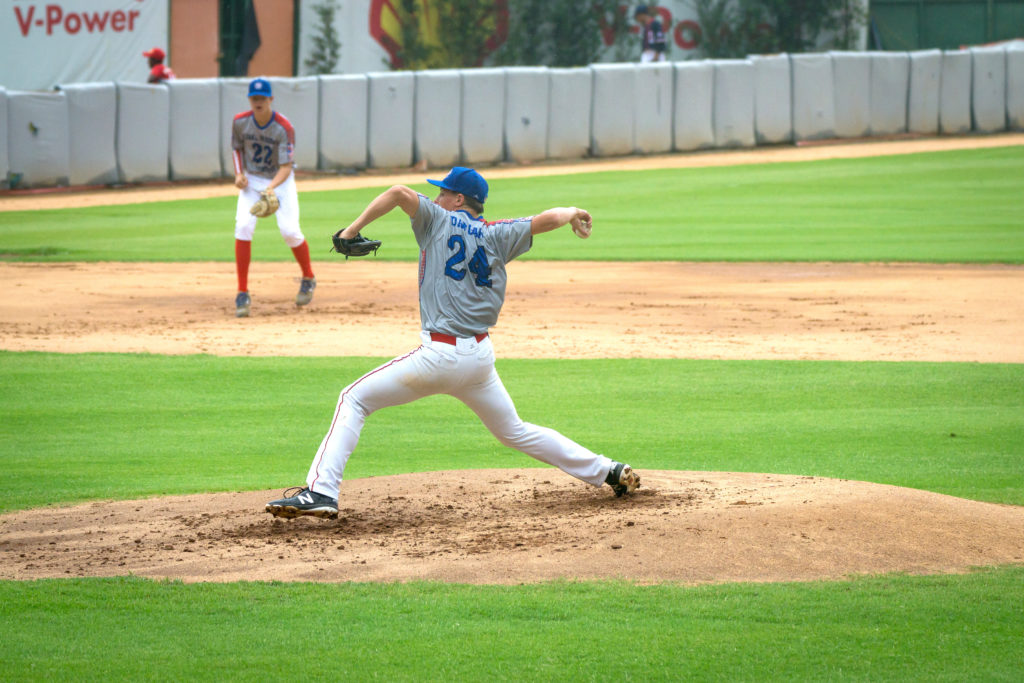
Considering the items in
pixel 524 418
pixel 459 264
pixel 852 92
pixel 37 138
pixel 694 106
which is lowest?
pixel 524 418

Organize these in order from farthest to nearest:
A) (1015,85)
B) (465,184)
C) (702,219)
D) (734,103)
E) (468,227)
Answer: (1015,85) → (734,103) → (702,219) → (465,184) → (468,227)

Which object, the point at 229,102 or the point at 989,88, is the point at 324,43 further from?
the point at 989,88

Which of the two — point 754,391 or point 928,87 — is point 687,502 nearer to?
point 754,391

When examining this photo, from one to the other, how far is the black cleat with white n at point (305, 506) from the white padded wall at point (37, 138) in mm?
16734

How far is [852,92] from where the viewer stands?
27.8m

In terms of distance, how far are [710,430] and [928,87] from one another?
22820 mm

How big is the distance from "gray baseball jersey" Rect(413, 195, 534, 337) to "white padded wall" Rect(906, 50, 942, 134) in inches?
967

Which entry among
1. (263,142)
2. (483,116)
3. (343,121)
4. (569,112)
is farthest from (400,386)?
(569,112)

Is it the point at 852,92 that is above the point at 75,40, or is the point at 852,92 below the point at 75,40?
below

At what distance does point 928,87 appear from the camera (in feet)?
92.8

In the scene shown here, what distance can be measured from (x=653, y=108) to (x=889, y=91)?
6006 millimetres

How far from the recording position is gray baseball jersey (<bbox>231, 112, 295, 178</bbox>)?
11.8 meters

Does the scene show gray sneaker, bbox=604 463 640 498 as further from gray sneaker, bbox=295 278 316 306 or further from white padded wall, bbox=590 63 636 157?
white padded wall, bbox=590 63 636 157

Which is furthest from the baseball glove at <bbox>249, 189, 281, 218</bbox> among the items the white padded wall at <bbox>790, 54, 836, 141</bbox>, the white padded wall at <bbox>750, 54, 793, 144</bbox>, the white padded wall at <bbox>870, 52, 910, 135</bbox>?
the white padded wall at <bbox>870, 52, 910, 135</bbox>
